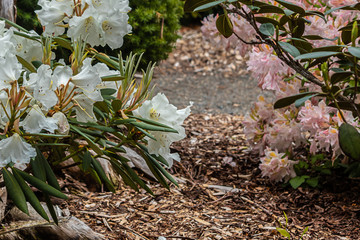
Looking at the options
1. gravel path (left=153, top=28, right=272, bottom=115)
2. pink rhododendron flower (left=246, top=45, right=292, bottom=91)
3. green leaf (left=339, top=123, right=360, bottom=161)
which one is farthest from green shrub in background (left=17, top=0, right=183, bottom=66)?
green leaf (left=339, top=123, right=360, bottom=161)

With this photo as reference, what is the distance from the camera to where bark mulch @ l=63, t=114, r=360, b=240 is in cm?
220

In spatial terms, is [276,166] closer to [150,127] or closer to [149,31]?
[150,127]

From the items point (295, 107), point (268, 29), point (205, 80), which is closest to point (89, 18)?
point (268, 29)

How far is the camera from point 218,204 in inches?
101

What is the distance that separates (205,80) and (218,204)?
416 cm

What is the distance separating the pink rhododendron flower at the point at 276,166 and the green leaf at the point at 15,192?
1.75 meters

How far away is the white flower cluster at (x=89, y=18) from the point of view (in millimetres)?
1341

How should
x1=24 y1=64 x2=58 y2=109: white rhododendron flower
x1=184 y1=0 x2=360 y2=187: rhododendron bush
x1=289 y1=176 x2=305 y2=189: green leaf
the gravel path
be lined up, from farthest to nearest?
1. the gravel path
2. x1=289 y1=176 x2=305 y2=189: green leaf
3. x1=184 y1=0 x2=360 y2=187: rhododendron bush
4. x1=24 y1=64 x2=58 y2=109: white rhododendron flower

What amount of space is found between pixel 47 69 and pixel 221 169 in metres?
2.06

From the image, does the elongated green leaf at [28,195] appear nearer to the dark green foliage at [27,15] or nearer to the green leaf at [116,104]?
the green leaf at [116,104]

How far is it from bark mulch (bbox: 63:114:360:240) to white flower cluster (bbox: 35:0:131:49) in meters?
0.99

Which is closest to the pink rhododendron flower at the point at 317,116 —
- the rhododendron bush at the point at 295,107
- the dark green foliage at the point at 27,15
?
the rhododendron bush at the point at 295,107

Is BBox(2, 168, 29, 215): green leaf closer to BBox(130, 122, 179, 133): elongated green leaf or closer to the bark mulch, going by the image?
BBox(130, 122, 179, 133): elongated green leaf

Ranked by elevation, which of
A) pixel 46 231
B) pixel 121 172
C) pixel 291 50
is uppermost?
pixel 291 50
